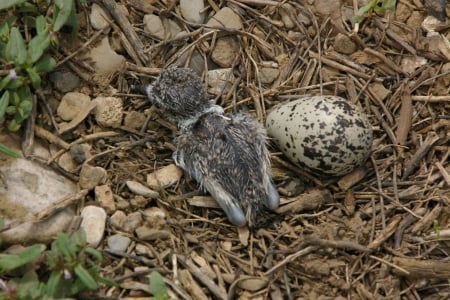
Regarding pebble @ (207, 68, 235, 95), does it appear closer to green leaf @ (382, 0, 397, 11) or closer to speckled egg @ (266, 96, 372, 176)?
speckled egg @ (266, 96, 372, 176)

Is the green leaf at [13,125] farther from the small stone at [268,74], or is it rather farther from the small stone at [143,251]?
the small stone at [268,74]

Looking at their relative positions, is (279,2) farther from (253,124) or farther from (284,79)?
(253,124)

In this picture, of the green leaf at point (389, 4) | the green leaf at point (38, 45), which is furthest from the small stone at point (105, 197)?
the green leaf at point (389, 4)

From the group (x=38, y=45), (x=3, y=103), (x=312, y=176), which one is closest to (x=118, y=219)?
(x=3, y=103)

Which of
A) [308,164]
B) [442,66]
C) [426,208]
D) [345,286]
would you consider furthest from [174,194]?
[442,66]

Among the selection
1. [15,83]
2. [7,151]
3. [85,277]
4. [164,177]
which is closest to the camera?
[85,277]

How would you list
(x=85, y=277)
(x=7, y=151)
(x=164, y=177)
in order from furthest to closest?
(x=164, y=177) → (x=7, y=151) → (x=85, y=277)

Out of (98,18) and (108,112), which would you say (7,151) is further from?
(98,18)
